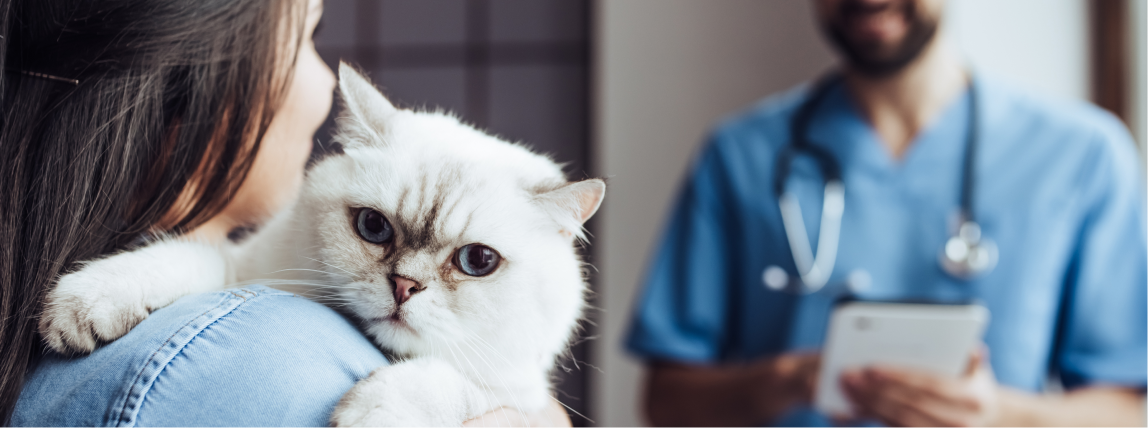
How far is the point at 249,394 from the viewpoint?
0.44 meters

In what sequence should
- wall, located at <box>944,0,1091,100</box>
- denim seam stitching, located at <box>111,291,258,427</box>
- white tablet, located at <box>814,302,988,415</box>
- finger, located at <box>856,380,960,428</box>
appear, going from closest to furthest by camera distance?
denim seam stitching, located at <box>111,291,258,427</box> < white tablet, located at <box>814,302,988,415</box> < finger, located at <box>856,380,960,428</box> < wall, located at <box>944,0,1091,100</box>

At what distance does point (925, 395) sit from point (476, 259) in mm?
1097

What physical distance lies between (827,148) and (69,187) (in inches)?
58.9

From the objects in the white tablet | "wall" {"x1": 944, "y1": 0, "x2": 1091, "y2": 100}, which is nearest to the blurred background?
"wall" {"x1": 944, "y1": 0, "x2": 1091, "y2": 100}

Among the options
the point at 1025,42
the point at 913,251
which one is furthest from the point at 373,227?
the point at 1025,42

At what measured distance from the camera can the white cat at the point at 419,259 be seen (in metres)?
0.54

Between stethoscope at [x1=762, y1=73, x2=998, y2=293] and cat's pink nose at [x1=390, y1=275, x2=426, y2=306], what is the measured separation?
1.20 metres

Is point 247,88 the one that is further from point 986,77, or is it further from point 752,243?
point 986,77

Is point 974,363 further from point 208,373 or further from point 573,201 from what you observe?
point 208,373

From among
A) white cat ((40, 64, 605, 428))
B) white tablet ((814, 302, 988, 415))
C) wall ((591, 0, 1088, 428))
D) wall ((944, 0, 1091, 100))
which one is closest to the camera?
white cat ((40, 64, 605, 428))

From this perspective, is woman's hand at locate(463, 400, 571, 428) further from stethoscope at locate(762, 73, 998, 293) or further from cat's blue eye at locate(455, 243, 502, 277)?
stethoscope at locate(762, 73, 998, 293)

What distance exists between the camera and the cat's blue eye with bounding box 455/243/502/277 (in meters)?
0.58

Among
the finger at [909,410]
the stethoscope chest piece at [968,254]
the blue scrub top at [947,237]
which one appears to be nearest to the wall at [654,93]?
the blue scrub top at [947,237]

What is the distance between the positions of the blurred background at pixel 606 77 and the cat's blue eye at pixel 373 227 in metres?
1.95
